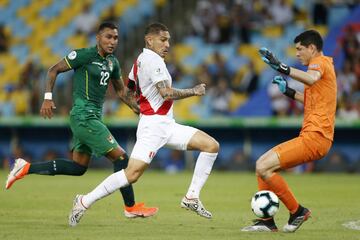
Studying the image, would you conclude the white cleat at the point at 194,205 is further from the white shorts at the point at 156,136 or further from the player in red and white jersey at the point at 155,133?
the white shorts at the point at 156,136

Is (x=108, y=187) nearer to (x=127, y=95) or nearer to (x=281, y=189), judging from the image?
(x=127, y=95)

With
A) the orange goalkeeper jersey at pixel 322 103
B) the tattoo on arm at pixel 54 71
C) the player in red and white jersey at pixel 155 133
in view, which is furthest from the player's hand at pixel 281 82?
the tattoo on arm at pixel 54 71

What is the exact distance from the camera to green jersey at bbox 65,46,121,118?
Result: 37.3ft

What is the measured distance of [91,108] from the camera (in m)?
11.5

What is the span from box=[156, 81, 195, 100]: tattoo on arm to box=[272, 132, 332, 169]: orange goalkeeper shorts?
128 cm

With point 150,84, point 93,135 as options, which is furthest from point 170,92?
point 93,135

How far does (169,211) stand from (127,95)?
2012 millimetres

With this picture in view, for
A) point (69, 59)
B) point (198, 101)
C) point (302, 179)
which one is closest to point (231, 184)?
point (302, 179)

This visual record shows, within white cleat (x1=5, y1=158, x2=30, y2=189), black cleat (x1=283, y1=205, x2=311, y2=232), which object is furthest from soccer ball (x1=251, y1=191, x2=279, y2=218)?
white cleat (x1=5, y1=158, x2=30, y2=189)

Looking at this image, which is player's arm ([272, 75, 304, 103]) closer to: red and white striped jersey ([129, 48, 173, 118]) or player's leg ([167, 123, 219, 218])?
player's leg ([167, 123, 219, 218])

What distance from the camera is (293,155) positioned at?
9758mm

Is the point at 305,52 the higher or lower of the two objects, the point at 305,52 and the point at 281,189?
the higher

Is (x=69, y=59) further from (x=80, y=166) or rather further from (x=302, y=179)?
(x=302, y=179)

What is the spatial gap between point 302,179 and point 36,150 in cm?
850
